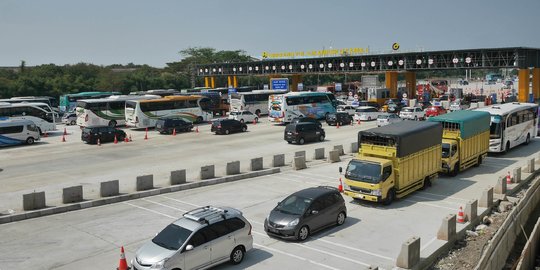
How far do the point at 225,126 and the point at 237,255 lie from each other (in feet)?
95.6

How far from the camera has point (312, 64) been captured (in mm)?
82875

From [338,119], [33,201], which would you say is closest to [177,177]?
[33,201]

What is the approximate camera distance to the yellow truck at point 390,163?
1867 centimetres

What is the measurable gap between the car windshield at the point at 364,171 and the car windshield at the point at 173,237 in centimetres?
861

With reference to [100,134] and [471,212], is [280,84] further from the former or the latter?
[471,212]

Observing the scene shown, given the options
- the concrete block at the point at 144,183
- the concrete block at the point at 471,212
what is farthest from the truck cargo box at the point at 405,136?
the concrete block at the point at 144,183

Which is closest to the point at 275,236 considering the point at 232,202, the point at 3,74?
the point at 232,202

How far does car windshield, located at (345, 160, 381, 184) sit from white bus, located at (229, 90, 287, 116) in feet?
118

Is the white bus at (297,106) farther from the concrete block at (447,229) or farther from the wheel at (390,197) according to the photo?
the concrete block at (447,229)

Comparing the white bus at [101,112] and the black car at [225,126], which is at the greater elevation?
the white bus at [101,112]

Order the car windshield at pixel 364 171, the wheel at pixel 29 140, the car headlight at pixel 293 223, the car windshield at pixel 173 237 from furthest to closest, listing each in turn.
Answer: the wheel at pixel 29 140 → the car windshield at pixel 364 171 → the car headlight at pixel 293 223 → the car windshield at pixel 173 237

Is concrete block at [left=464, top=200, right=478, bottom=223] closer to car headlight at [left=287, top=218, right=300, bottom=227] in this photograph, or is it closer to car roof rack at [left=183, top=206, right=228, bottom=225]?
car headlight at [left=287, top=218, right=300, bottom=227]

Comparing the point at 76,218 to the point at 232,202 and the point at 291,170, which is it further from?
the point at 291,170

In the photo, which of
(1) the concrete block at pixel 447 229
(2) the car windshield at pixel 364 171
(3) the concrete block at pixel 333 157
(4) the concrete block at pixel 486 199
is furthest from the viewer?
(3) the concrete block at pixel 333 157
